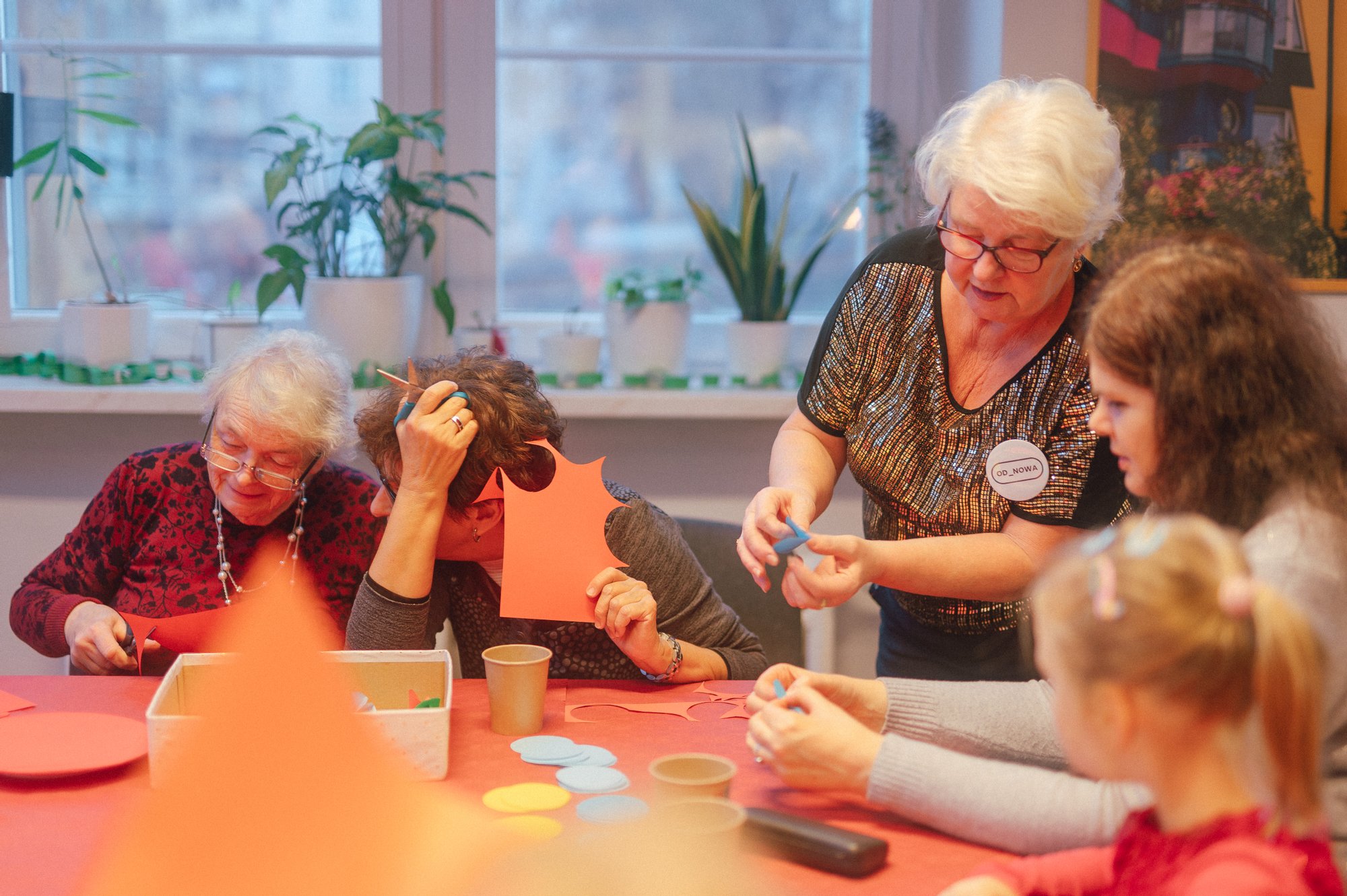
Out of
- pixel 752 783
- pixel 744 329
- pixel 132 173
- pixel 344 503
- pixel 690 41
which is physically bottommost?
pixel 752 783

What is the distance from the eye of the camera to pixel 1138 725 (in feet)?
2.79

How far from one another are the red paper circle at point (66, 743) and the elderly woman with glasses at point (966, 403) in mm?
779

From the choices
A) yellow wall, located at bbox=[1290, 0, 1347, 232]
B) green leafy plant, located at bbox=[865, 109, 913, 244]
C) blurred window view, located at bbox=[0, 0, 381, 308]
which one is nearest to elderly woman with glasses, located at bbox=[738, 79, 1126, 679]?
green leafy plant, located at bbox=[865, 109, 913, 244]

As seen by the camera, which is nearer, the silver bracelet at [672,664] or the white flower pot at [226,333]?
the silver bracelet at [672,664]

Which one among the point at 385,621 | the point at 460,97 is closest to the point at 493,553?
the point at 385,621

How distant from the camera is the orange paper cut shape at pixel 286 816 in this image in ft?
3.44

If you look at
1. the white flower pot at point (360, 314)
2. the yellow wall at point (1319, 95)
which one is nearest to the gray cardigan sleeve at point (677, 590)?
the white flower pot at point (360, 314)

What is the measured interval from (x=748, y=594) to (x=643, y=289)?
89 centimetres

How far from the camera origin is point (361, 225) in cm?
283

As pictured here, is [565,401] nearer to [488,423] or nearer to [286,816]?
[488,423]

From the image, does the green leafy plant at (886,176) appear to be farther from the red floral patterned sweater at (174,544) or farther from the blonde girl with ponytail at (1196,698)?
the blonde girl with ponytail at (1196,698)

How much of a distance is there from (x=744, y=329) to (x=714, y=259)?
7.5 inches

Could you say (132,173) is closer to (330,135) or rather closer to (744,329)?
(330,135)

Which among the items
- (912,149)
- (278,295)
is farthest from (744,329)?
(278,295)
